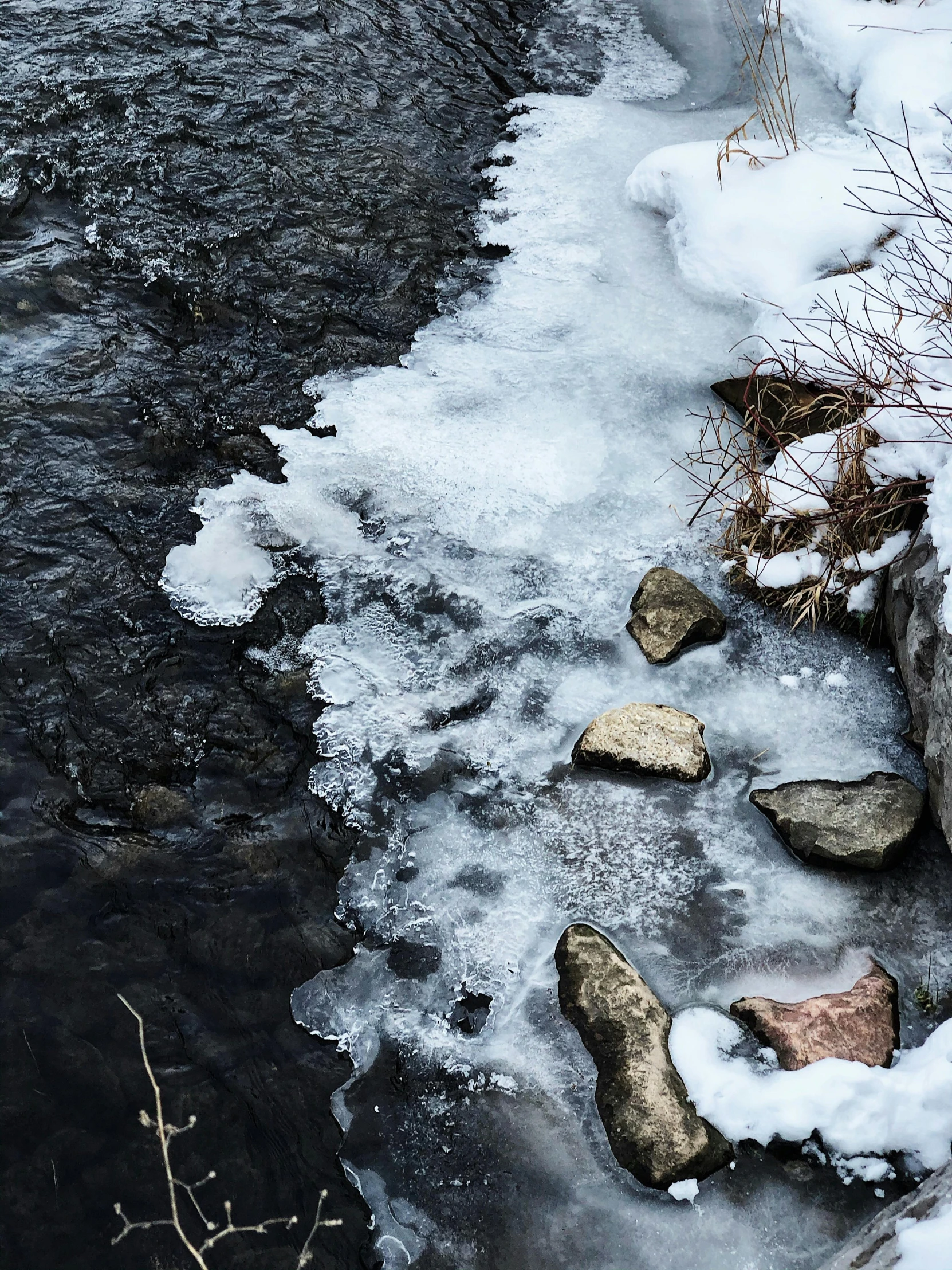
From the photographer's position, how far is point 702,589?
3.43 m

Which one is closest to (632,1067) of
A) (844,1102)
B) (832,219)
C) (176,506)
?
(844,1102)

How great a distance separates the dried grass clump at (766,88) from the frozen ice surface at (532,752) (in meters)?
0.86

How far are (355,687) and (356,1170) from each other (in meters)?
1.38

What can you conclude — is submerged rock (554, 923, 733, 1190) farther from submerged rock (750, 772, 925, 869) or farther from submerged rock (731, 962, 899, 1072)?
submerged rock (750, 772, 925, 869)

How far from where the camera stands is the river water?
2285 millimetres

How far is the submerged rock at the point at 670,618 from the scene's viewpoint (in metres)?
3.22

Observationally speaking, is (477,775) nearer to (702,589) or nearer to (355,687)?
(355,687)

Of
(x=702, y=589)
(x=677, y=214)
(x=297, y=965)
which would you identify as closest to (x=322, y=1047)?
(x=297, y=965)

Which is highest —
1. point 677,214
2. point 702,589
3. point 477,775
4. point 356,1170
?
point 677,214

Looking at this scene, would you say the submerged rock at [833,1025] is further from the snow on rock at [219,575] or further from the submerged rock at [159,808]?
the snow on rock at [219,575]

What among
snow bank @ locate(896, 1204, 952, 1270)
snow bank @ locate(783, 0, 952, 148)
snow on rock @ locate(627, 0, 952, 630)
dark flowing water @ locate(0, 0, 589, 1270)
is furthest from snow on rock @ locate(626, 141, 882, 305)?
snow bank @ locate(896, 1204, 952, 1270)

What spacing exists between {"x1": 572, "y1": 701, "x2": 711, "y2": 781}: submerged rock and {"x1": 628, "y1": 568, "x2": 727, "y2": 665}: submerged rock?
30 cm

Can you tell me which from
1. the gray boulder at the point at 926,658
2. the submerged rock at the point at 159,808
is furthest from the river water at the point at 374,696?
the gray boulder at the point at 926,658

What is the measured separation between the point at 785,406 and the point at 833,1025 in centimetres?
229
